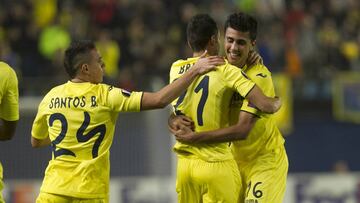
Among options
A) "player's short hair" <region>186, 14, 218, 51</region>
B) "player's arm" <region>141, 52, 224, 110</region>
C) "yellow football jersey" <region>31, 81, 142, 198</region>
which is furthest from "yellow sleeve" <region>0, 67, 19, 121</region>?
"player's short hair" <region>186, 14, 218, 51</region>

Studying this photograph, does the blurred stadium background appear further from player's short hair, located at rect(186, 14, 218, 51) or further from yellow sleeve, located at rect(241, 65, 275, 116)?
player's short hair, located at rect(186, 14, 218, 51)

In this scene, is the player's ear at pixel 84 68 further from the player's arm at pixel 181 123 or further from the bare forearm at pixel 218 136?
the bare forearm at pixel 218 136

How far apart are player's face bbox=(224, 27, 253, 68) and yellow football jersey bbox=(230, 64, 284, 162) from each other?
0.19 meters

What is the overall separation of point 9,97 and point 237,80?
1.91 metres

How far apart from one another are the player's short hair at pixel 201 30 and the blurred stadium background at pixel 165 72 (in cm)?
871

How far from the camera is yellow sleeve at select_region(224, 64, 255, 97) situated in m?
8.36

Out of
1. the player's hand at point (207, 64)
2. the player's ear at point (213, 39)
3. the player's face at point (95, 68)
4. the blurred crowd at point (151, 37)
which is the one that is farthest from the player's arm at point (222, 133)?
the blurred crowd at point (151, 37)

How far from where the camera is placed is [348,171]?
18.8 meters

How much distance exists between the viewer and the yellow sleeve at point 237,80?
8.36m

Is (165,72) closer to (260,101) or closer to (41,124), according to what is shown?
(41,124)

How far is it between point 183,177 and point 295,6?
12.9 meters

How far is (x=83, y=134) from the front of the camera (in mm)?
8312

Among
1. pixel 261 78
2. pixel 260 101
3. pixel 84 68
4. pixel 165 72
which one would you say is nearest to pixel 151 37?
pixel 165 72

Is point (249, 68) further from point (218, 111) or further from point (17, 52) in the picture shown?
point (17, 52)
